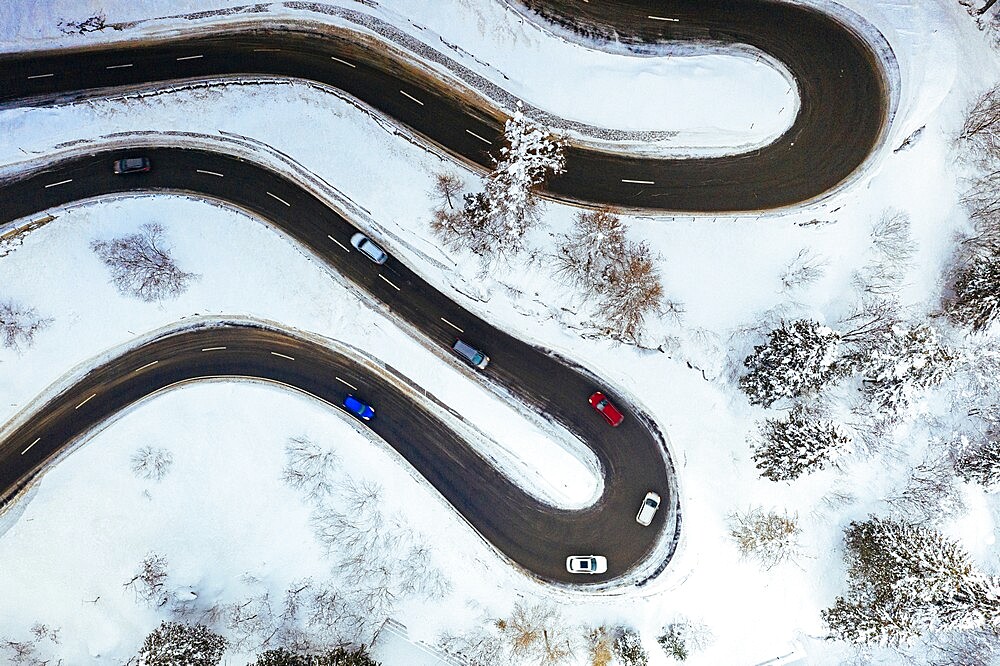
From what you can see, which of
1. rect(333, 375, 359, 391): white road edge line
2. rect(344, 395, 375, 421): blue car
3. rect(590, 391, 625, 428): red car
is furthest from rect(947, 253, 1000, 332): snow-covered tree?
rect(333, 375, 359, 391): white road edge line

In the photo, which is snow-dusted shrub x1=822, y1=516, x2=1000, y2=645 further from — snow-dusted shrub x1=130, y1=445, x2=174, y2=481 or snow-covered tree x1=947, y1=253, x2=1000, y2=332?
snow-dusted shrub x1=130, y1=445, x2=174, y2=481

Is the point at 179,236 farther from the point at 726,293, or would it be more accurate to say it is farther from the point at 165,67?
the point at 726,293

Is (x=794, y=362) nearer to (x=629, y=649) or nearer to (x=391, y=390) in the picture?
(x=629, y=649)

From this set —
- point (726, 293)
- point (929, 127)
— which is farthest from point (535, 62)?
point (929, 127)

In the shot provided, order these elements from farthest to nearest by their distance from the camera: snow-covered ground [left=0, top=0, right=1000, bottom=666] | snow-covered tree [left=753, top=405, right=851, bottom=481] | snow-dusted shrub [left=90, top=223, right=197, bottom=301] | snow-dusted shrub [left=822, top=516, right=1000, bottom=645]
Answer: snow-dusted shrub [left=90, top=223, right=197, bottom=301]
snow-covered ground [left=0, top=0, right=1000, bottom=666]
snow-covered tree [left=753, top=405, right=851, bottom=481]
snow-dusted shrub [left=822, top=516, right=1000, bottom=645]

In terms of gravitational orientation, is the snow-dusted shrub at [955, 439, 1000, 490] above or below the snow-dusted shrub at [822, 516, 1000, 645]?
above

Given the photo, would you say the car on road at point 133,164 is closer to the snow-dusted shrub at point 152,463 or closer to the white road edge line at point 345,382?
the snow-dusted shrub at point 152,463
